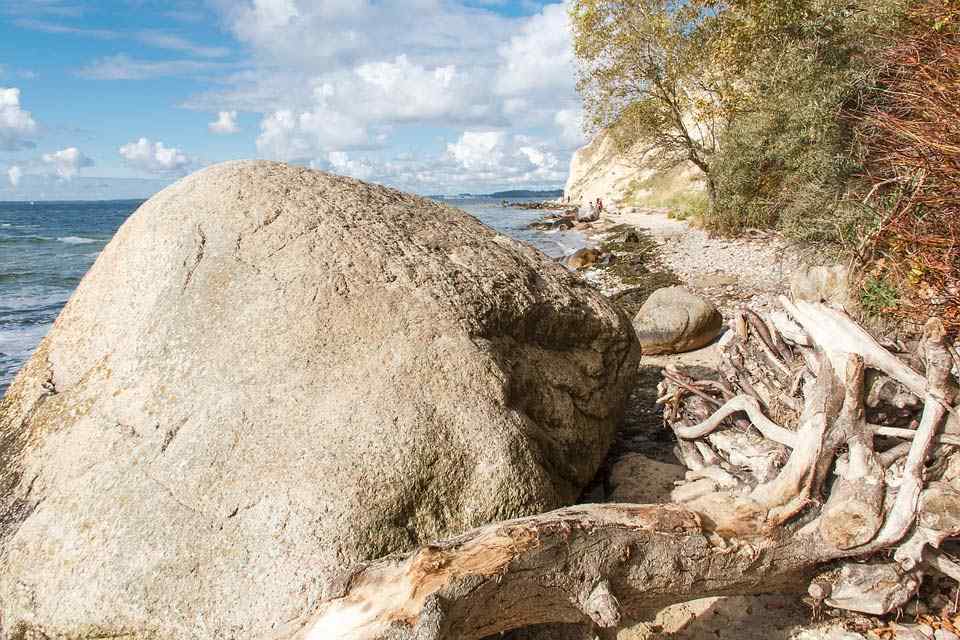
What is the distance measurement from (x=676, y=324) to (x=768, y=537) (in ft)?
21.2

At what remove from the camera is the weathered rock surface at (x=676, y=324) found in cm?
984

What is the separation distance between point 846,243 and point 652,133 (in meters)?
13.9

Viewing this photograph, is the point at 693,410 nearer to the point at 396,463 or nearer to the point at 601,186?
the point at 396,463

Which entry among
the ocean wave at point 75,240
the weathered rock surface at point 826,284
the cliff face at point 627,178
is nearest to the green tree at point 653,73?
the cliff face at point 627,178

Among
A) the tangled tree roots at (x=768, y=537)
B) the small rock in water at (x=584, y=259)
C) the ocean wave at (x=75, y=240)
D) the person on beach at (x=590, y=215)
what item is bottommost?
the small rock in water at (x=584, y=259)

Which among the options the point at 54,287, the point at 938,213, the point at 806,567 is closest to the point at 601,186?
the point at 54,287

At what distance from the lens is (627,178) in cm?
5328

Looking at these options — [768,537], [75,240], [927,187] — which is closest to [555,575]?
[768,537]

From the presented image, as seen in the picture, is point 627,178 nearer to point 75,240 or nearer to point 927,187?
point 75,240

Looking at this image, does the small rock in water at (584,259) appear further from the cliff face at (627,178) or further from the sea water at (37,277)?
the cliff face at (627,178)

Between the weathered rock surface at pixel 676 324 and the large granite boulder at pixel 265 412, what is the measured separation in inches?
184

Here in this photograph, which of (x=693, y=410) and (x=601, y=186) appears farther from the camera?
(x=601, y=186)

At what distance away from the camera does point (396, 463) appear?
378cm

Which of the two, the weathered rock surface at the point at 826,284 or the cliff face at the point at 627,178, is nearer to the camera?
the weathered rock surface at the point at 826,284
